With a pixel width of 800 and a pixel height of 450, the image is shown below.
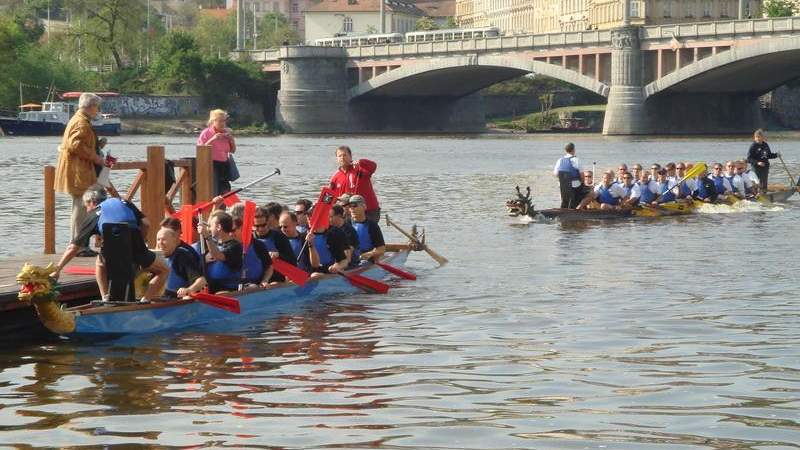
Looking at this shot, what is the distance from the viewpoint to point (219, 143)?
22.0 metres

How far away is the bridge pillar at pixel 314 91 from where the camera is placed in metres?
105

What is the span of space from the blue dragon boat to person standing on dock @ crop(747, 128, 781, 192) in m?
21.8

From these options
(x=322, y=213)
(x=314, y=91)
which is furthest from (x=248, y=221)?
(x=314, y=91)

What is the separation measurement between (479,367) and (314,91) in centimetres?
9082

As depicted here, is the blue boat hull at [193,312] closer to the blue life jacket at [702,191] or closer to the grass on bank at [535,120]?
the blue life jacket at [702,191]

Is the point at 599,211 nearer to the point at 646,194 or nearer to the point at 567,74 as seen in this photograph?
the point at 646,194

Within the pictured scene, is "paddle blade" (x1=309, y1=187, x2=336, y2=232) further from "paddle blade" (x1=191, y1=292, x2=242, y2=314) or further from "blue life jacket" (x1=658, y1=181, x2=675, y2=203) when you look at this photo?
"blue life jacket" (x1=658, y1=181, x2=675, y2=203)

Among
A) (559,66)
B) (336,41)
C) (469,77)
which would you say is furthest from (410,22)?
(559,66)

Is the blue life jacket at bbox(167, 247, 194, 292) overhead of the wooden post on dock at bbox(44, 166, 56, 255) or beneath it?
beneath

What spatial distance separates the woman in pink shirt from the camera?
71.6 ft

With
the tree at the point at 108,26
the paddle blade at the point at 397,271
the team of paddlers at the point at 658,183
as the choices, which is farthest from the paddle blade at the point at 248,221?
the tree at the point at 108,26

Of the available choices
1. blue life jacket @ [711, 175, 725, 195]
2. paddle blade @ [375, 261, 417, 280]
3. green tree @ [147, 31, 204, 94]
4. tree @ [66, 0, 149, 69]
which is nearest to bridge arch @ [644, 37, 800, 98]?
green tree @ [147, 31, 204, 94]

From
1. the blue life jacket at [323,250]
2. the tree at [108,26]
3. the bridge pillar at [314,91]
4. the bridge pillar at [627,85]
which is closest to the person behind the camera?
the blue life jacket at [323,250]

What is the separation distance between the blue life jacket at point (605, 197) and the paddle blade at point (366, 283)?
13758mm
